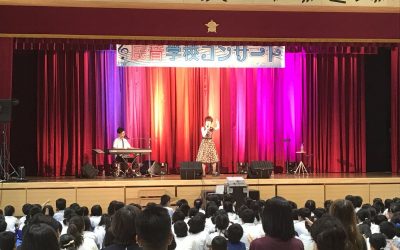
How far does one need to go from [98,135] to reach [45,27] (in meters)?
3.39

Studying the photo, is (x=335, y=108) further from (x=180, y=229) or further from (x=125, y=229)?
(x=125, y=229)

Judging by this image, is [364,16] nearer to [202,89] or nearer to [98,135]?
[202,89]

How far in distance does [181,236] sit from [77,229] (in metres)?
0.95

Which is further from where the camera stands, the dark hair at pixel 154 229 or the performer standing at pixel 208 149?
the performer standing at pixel 208 149

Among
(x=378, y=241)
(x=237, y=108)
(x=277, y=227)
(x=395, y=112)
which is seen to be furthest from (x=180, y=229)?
(x=395, y=112)

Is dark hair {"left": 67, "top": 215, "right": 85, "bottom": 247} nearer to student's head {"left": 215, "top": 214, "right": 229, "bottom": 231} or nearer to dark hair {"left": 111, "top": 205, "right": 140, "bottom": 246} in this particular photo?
student's head {"left": 215, "top": 214, "right": 229, "bottom": 231}

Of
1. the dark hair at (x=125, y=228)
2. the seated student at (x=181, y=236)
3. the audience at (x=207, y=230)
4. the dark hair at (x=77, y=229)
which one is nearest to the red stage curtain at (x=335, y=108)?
the audience at (x=207, y=230)

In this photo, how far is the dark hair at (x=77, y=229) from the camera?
4.54 m

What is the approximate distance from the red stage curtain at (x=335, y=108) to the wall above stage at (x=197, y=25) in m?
2.53

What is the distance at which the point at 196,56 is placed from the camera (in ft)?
39.3

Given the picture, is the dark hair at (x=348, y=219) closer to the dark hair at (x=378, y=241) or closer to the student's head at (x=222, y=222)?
the dark hair at (x=378, y=241)

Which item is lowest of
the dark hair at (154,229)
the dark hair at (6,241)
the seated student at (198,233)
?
the seated student at (198,233)

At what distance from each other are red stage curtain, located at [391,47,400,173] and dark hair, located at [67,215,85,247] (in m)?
9.49

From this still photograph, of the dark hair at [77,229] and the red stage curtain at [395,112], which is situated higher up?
the red stage curtain at [395,112]
